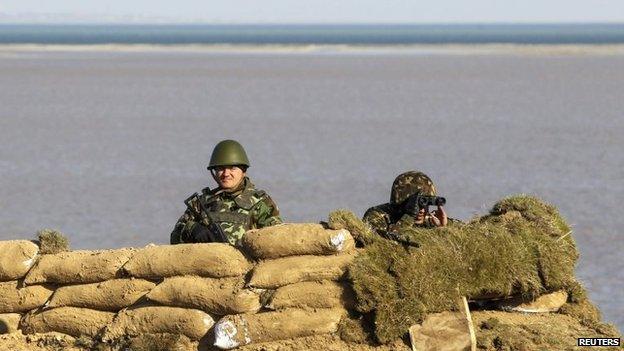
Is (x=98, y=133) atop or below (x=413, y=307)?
below

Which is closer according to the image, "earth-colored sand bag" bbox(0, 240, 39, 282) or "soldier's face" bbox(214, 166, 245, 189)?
"earth-colored sand bag" bbox(0, 240, 39, 282)

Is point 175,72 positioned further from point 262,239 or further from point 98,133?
point 262,239

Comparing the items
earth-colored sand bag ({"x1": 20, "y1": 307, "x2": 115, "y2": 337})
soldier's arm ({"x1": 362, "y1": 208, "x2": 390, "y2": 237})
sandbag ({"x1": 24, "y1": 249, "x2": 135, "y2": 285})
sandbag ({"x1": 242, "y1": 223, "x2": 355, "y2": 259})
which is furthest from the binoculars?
earth-colored sand bag ({"x1": 20, "y1": 307, "x2": 115, "y2": 337})

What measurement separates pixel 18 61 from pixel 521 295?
10166 cm

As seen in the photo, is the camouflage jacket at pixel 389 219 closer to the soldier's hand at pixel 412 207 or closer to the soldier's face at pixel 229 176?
the soldier's hand at pixel 412 207

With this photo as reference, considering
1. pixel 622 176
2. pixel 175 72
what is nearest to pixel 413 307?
pixel 622 176

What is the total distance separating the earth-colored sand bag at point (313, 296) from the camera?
12203mm

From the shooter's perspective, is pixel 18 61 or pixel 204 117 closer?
pixel 204 117

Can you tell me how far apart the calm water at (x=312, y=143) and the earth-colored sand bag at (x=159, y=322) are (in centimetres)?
392

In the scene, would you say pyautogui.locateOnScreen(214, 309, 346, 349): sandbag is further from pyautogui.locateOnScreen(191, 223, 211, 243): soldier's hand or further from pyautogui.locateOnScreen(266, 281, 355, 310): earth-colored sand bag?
pyautogui.locateOnScreen(191, 223, 211, 243): soldier's hand

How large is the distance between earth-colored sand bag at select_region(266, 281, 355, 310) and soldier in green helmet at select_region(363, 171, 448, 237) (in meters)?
1.00

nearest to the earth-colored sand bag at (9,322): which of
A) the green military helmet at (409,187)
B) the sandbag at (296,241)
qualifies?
the sandbag at (296,241)

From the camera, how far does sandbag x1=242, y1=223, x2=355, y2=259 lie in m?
12.2

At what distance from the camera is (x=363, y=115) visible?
5716 cm
